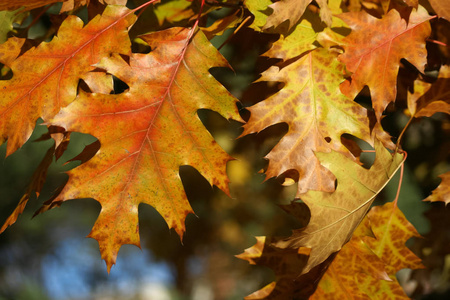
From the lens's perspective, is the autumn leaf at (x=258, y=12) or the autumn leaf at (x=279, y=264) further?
the autumn leaf at (x=279, y=264)

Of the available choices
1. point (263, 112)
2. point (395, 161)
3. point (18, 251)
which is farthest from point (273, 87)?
point (18, 251)

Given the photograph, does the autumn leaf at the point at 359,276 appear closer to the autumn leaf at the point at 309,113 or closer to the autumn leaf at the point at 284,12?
the autumn leaf at the point at 309,113

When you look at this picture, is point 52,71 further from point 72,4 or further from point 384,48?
point 384,48

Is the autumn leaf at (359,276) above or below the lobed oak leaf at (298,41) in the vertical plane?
below

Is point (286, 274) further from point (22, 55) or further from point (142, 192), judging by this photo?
point (22, 55)

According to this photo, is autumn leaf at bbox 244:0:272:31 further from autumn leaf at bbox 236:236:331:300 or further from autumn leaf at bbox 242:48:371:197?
autumn leaf at bbox 236:236:331:300

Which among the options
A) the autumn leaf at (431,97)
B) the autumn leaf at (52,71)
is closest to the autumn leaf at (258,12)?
the autumn leaf at (52,71)
